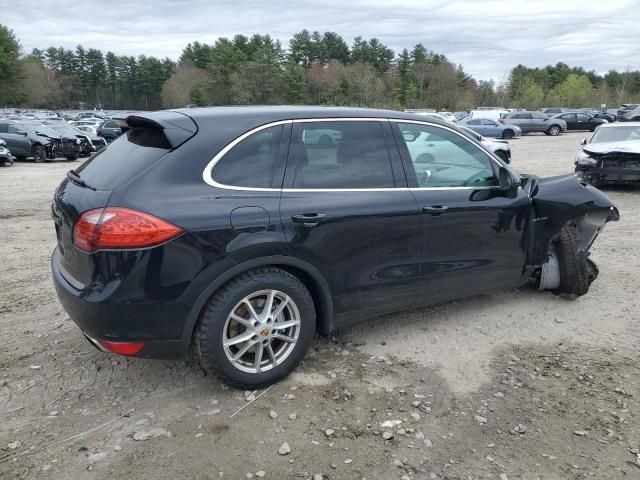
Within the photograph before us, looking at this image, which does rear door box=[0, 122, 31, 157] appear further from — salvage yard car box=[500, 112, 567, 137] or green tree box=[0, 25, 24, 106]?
green tree box=[0, 25, 24, 106]

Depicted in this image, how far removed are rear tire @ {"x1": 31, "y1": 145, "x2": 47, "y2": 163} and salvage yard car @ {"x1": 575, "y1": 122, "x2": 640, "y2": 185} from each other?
1835 cm

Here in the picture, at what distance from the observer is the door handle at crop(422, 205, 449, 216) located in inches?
151

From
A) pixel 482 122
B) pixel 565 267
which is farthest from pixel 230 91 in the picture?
pixel 565 267

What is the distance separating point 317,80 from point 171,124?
79.9 metres

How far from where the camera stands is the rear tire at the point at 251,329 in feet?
10.2

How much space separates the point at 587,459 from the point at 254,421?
1.83 meters

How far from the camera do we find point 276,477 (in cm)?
266

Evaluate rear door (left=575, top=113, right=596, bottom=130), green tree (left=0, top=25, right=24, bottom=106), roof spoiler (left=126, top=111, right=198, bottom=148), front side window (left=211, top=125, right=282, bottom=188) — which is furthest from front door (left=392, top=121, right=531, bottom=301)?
green tree (left=0, top=25, right=24, bottom=106)

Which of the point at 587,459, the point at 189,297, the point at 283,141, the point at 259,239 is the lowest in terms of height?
the point at 587,459

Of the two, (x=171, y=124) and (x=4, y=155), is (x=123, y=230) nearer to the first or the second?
(x=171, y=124)

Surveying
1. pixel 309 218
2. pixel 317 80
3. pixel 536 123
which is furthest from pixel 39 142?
pixel 317 80

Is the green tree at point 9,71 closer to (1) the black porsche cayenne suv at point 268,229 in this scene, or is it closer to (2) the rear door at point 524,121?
(2) the rear door at point 524,121

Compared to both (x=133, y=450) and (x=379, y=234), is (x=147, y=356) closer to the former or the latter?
(x=133, y=450)

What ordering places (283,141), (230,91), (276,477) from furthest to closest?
(230,91) < (283,141) < (276,477)
